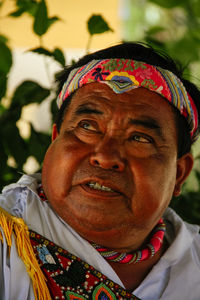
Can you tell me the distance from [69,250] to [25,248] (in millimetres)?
173

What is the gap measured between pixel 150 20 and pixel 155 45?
0.13 m

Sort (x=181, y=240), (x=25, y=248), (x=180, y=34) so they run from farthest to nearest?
1. (x=181, y=240)
2. (x=25, y=248)
3. (x=180, y=34)

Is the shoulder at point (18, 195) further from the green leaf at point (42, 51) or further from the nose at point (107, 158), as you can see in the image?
the green leaf at point (42, 51)

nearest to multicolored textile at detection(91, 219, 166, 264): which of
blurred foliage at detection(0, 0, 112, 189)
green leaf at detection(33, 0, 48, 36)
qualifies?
blurred foliage at detection(0, 0, 112, 189)

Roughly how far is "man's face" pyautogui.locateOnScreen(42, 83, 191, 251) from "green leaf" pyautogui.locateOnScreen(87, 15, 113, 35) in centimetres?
45

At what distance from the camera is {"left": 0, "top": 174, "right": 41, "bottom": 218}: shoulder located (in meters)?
1.39

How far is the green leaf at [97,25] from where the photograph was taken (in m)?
1.83

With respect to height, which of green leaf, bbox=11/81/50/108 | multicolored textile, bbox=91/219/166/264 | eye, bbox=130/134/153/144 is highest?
eye, bbox=130/134/153/144

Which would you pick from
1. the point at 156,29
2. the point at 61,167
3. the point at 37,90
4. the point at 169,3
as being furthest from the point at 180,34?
the point at 37,90

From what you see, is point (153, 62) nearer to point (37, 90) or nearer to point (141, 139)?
point (141, 139)

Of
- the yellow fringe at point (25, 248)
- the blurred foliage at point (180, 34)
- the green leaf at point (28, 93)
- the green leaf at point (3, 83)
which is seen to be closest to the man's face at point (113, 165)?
the yellow fringe at point (25, 248)

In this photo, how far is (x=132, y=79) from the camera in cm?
144

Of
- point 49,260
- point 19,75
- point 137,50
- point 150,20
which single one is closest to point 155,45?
point 150,20

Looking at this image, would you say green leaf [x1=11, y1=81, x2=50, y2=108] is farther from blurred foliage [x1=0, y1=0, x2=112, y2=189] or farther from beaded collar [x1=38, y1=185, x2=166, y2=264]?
beaded collar [x1=38, y1=185, x2=166, y2=264]
